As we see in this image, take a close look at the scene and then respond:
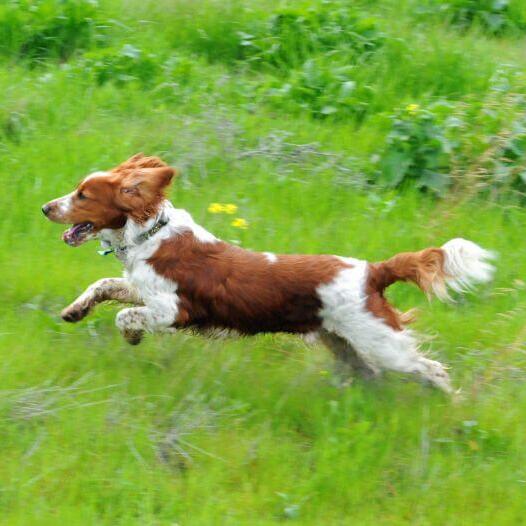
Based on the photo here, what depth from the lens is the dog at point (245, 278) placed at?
226 inches

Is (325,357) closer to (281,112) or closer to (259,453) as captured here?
(259,453)

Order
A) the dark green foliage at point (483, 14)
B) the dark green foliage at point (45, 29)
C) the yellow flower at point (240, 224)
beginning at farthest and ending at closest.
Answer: the dark green foliage at point (483, 14), the dark green foliage at point (45, 29), the yellow flower at point (240, 224)

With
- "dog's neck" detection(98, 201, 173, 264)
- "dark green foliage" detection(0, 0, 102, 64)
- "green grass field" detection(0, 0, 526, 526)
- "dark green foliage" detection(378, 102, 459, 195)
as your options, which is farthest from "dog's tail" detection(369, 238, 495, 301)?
"dark green foliage" detection(0, 0, 102, 64)

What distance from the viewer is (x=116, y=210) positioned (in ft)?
19.0

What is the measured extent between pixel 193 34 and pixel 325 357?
4193 mm

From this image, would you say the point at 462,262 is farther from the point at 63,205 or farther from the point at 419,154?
the point at 63,205

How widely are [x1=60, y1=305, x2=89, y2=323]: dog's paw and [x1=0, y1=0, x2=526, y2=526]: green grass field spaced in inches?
4.2

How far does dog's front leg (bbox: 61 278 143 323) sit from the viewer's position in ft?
19.6

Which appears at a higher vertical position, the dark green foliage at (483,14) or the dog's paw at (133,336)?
the dark green foliage at (483,14)

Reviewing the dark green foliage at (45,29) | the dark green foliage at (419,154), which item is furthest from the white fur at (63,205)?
the dark green foliage at (45,29)

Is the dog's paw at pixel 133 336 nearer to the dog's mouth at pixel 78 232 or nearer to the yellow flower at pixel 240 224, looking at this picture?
the dog's mouth at pixel 78 232

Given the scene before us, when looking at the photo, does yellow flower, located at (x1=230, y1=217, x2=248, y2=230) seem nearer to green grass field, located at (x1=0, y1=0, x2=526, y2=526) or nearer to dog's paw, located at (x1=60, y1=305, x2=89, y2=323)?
green grass field, located at (x1=0, y1=0, x2=526, y2=526)

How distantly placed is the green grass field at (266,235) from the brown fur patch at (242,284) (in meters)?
0.35

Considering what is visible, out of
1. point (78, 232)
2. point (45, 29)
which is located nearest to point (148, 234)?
point (78, 232)
